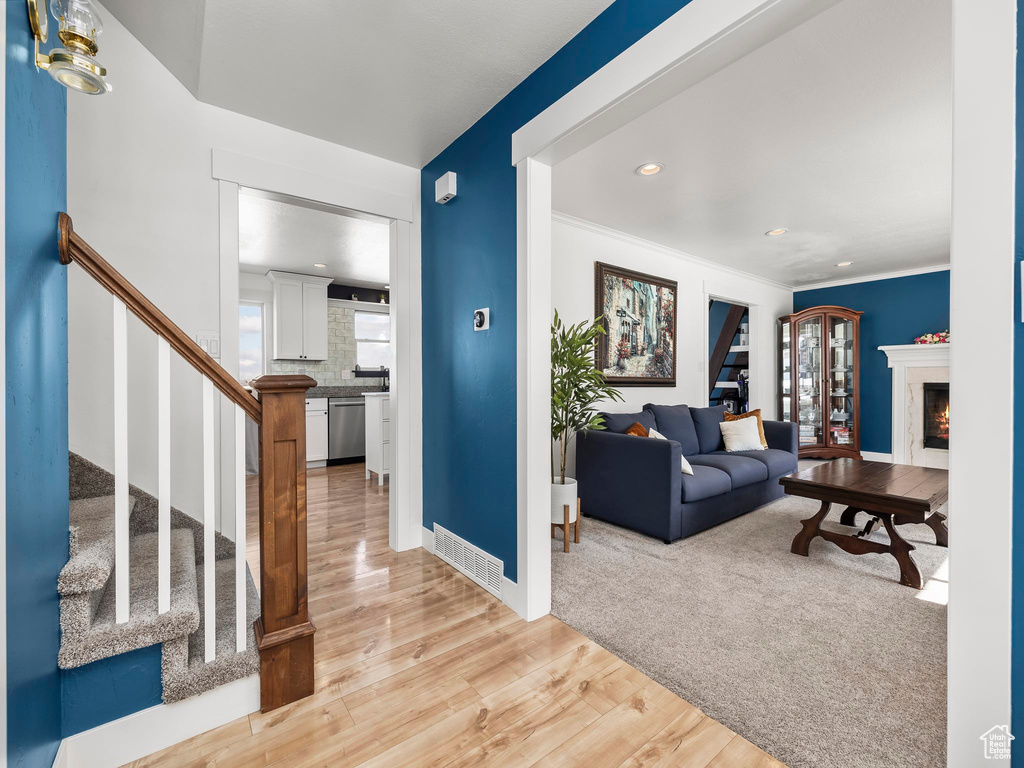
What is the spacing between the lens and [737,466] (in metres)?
3.80

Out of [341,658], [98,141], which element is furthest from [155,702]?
[98,141]

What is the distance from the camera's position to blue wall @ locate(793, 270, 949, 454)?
5.96m

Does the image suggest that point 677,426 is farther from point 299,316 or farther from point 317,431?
point 299,316

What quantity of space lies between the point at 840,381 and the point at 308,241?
6895mm

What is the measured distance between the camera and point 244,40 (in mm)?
1985

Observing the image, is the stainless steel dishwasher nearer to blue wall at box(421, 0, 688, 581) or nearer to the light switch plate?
blue wall at box(421, 0, 688, 581)

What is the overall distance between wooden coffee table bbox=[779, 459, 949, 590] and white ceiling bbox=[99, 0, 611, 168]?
9.42 ft

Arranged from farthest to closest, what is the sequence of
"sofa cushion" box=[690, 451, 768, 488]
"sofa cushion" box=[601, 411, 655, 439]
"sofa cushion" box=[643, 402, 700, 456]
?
"sofa cushion" box=[643, 402, 700, 456]
"sofa cushion" box=[601, 411, 655, 439]
"sofa cushion" box=[690, 451, 768, 488]

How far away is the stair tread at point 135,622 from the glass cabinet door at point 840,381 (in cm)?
727

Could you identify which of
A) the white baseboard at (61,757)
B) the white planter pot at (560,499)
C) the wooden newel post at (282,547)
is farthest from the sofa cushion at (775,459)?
the white baseboard at (61,757)

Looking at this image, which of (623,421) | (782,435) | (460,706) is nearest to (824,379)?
(782,435)

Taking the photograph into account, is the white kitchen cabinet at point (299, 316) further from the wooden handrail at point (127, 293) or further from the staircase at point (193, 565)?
the wooden handrail at point (127, 293)

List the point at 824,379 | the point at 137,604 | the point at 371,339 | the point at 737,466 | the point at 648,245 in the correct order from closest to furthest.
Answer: the point at 137,604 → the point at 737,466 → the point at 648,245 → the point at 824,379 → the point at 371,339

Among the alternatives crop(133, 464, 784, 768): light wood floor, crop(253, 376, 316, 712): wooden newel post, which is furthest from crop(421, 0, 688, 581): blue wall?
crop(253, 376, 316, 712): wooden newel post
